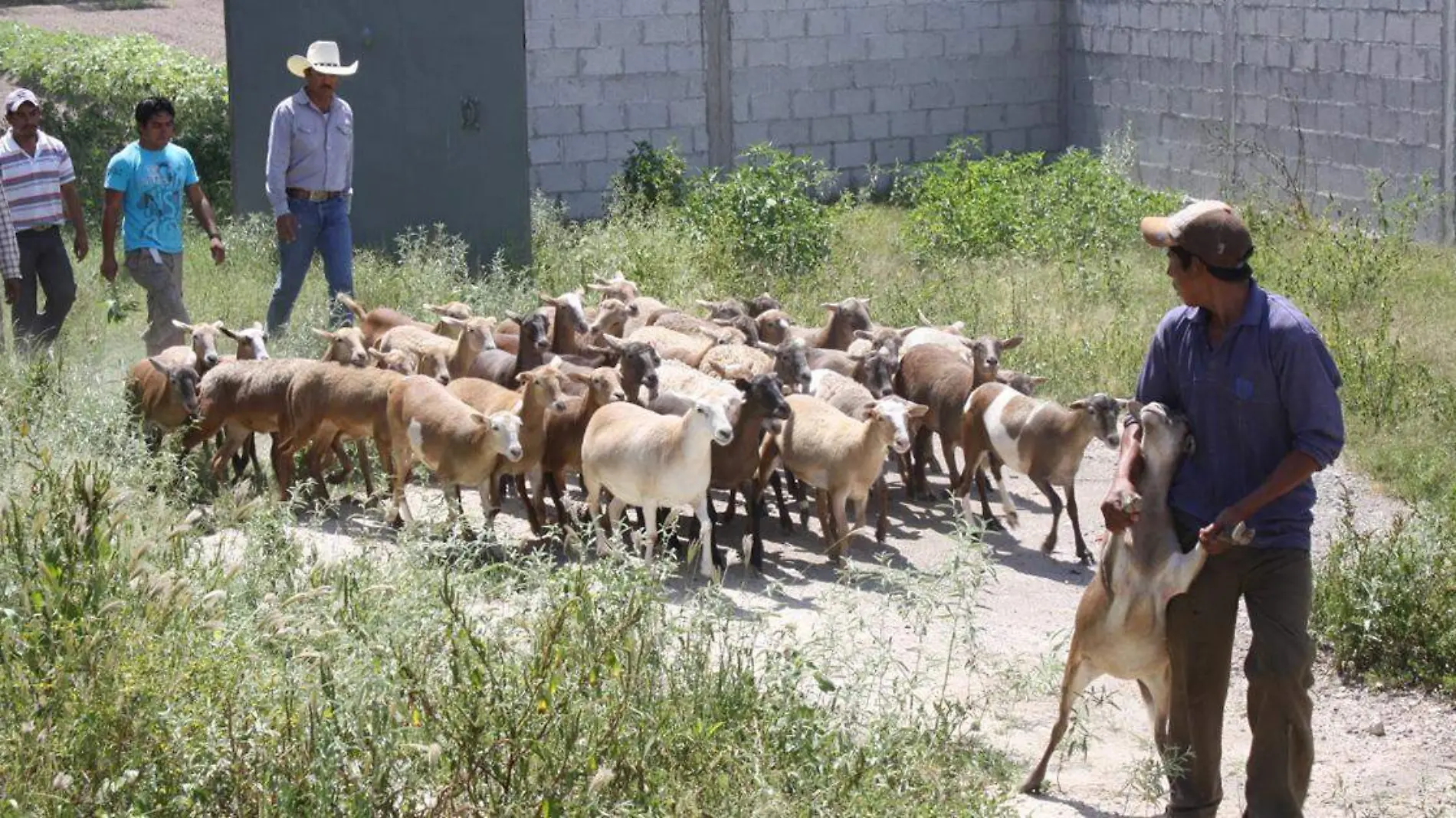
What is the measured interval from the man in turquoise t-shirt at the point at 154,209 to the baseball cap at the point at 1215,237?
7092 millimetres

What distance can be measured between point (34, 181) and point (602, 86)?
25.0 feet

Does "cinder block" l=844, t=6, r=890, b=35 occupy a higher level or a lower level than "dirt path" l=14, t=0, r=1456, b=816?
higher

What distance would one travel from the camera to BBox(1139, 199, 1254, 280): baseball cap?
521 centimetres

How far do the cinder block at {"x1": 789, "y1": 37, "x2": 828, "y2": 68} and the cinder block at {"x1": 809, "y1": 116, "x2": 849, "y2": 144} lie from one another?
1.89 feet

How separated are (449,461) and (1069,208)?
8.30 meters

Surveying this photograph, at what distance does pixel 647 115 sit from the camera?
1802cm

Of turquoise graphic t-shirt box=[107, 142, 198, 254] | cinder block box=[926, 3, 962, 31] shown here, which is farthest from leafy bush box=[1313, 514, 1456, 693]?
cinder block box=[926, 3, 962, 31]

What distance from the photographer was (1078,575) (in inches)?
356

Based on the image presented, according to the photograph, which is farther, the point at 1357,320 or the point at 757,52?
the point at 757,52

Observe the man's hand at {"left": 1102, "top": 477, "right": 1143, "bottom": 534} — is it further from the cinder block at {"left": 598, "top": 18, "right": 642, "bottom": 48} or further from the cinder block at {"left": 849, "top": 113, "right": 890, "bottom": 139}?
the cinder block at {"left": 849, "top": 113, "right": 890, "bottom": 139}

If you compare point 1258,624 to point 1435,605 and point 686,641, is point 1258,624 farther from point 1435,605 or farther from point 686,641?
point 1435,605

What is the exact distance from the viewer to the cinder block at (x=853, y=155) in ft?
63.3

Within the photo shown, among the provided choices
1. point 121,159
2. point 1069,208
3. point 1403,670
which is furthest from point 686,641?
point 1069,208

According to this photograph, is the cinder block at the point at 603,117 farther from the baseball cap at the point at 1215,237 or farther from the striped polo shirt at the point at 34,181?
the baseball cap at the point at 1215,237
